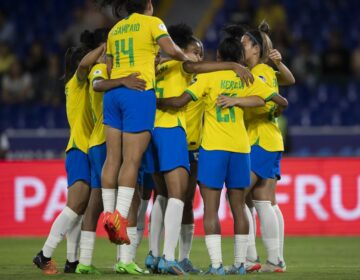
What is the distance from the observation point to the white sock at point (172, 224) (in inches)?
344

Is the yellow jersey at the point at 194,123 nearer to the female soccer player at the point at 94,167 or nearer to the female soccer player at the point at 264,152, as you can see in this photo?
the female soccer player at the point at 264,152

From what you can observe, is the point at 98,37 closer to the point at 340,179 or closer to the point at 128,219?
the point at 128,219

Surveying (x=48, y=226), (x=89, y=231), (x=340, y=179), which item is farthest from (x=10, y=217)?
(x=89, y=231)

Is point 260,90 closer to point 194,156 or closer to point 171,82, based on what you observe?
point 171,82

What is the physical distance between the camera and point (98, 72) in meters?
8.84

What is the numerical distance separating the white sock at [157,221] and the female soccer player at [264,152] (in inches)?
33.3

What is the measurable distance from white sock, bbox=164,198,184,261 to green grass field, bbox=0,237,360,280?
32 cm

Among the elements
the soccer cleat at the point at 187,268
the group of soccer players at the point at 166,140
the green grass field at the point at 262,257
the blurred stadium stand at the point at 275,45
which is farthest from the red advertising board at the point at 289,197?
the soccer cleat at the point at 187,268

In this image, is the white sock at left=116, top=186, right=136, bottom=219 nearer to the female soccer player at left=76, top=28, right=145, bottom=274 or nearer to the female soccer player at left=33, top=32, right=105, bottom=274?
the female soccer player at left=76, top=28, right=145, bottom=274

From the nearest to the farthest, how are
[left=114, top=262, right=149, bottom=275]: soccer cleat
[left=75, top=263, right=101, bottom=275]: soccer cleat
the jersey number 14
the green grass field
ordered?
the jersey number 14 → the green grass field → [left=114, top=262, right=149, bottom=275]: soccer cleat → [left=75, top=263, right=101, bottom=275]: soccer cleat

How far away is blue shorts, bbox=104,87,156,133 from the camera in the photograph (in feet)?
27.9

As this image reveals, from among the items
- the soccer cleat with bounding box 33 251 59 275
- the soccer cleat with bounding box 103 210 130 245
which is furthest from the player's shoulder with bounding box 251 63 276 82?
the soccer cleat with bounding box 33 251 59 275

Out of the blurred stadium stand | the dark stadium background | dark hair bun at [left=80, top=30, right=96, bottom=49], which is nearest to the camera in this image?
dark hair bun at [left=80, top=30, right=96, bottom=49]

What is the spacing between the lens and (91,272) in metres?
8.89
